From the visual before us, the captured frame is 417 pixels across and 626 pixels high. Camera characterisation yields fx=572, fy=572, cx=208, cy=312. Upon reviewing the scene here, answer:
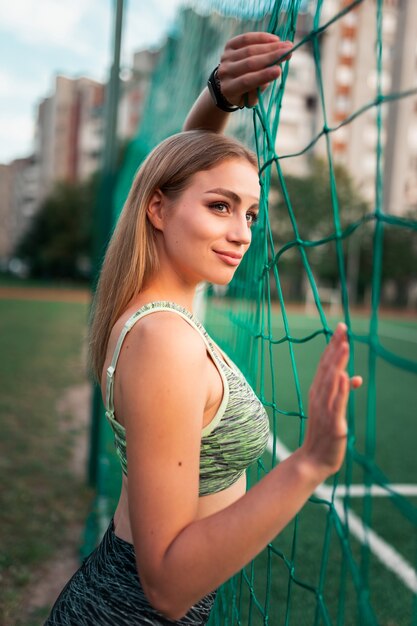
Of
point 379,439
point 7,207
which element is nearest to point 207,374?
point 379,439

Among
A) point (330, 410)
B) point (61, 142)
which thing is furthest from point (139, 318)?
point (61, 142)

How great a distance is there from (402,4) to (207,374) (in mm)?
51790

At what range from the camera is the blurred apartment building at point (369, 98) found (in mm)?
42188

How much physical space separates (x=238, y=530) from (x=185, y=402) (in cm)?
20

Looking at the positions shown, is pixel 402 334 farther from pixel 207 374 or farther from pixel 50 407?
pixel 207 374

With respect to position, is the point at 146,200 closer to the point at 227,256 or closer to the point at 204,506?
the point at 227,256

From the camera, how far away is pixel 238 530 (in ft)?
2.74

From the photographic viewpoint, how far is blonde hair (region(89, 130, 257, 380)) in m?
1.15

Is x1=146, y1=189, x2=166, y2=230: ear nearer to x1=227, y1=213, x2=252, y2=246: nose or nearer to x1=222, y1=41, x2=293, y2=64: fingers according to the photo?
x1=227, y1=213, x2=252, y2=246: nose

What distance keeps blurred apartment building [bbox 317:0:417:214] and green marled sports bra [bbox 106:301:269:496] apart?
42774 millimetres

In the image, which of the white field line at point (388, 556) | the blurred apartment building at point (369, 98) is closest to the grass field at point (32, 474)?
the white field line at point (388, 556)

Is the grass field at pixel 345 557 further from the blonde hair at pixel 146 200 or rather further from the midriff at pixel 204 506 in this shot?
the blonde hair at pixel 146 200

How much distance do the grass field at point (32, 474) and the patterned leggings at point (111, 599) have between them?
148cm

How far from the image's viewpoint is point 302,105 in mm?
42219
